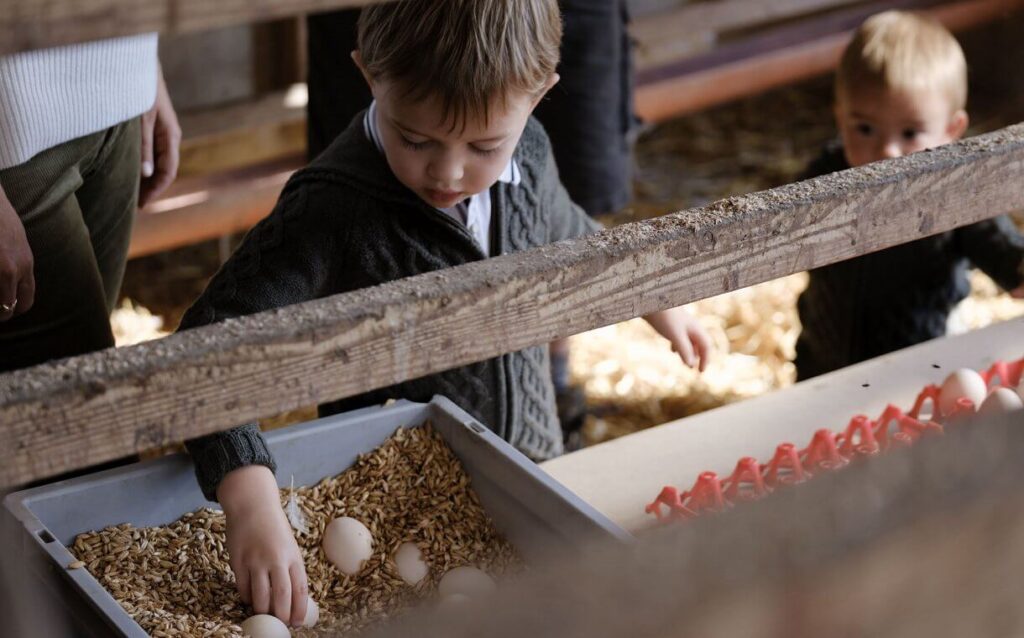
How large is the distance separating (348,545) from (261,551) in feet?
0.41

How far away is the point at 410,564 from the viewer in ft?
3.90

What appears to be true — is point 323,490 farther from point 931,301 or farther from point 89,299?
point 931,301

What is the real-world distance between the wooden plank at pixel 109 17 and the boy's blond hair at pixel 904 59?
58.3 inches

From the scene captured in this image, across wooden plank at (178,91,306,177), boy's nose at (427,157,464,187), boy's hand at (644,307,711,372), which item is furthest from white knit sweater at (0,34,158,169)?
wooden plank at (178,91,306,177)

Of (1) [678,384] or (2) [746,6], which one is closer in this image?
(1) [678,384]

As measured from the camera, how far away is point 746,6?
352 cm

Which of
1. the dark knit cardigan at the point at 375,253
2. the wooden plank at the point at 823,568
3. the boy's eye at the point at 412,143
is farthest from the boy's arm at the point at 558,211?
the wooden plank at the point at 823,568

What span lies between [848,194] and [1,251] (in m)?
0.75

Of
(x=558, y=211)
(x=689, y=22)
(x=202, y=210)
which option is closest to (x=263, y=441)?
(x=558, y=211)

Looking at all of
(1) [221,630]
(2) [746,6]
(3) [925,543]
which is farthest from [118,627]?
(2) [746,6]

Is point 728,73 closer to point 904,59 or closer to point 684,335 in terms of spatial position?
point 904,59

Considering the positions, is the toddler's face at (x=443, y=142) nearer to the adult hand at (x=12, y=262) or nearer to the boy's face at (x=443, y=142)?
the boy's face at (x=443, y=142)

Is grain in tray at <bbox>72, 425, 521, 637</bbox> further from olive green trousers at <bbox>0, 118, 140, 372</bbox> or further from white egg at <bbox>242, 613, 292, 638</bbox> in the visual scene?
olive green trousers at <bbox>0, 118, 140, 372</bbox>

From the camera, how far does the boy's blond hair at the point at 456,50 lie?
120 centimetres
